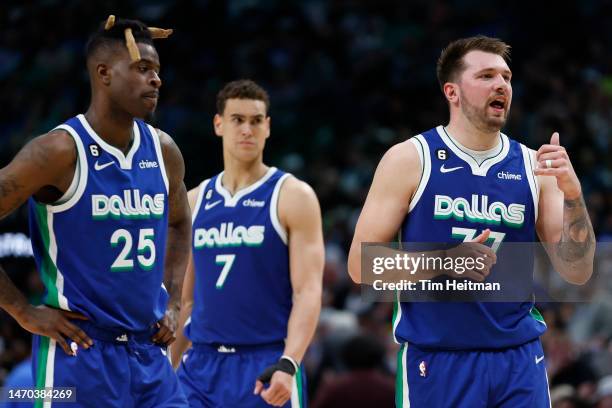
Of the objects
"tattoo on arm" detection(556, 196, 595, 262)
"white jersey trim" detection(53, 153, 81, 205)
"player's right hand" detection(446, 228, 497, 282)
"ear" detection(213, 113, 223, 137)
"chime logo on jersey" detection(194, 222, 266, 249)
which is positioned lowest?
"player's right hand" detection(446, 228, 497, 282)

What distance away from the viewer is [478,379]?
18.2 ft

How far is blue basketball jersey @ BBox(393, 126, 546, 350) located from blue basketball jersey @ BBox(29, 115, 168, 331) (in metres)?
1.34

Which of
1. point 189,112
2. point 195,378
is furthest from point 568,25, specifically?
point 195,378

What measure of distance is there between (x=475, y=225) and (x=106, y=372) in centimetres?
198

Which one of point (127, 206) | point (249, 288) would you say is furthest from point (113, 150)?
point (249, 288)

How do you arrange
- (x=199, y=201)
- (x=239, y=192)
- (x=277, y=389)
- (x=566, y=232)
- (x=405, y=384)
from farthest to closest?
(x=199, y=201) → (x=239, y=192) → (x=277, y=389) → (x=405, y=384) → (x=566, y=232)

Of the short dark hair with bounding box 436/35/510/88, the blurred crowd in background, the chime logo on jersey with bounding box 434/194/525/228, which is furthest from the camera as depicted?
the blurred crowd in background

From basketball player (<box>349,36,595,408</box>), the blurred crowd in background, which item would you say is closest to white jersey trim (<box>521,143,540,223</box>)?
basketball player (<box>349,36,595,408</box>)

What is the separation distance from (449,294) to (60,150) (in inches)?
81.1

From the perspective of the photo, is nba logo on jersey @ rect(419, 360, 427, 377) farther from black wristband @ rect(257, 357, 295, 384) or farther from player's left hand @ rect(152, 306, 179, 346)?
player's left hand @ rect(152, 306, 179, 346)

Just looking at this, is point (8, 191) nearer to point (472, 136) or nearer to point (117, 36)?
point (117, 36)

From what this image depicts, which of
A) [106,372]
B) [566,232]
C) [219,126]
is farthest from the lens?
[219,126]

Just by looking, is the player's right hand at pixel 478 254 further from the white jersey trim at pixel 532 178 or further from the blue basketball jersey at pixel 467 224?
the white jersey trim at pixel 532 178

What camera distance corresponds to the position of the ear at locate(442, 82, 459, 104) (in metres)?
6.00
